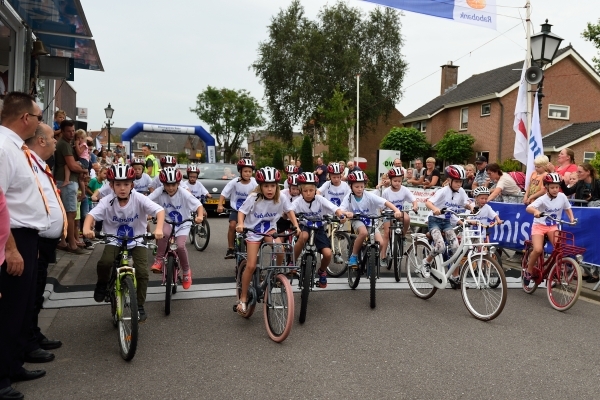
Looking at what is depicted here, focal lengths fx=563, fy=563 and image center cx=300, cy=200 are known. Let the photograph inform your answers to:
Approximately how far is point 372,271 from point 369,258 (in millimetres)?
209

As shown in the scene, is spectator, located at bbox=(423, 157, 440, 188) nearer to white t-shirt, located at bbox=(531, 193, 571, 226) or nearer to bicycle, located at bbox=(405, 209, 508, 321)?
white t-shirt, located at bbox=(531, 193, 571, 226)

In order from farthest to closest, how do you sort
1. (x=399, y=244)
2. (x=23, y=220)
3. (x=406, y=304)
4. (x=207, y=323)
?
1. (x=399, y=244)
2. (x=406, y=304)
3. (x=207, y=323)
4. (x=23, y=220)

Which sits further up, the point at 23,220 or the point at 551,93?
the point at 551,93

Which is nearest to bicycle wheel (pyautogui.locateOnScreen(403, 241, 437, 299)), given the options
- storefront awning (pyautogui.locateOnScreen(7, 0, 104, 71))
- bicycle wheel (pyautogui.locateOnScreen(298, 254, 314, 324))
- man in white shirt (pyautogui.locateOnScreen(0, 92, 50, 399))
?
bicycle wheel (pyautogui.locateOnScreen(298, 254, 314, 324))

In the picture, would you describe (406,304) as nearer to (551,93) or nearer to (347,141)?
(551,93)

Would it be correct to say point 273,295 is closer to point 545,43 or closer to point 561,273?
point 561,273

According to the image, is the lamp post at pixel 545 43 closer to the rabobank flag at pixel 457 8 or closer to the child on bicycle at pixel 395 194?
the rabobank flag at pixel 457 8

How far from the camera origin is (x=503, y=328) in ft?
20.7

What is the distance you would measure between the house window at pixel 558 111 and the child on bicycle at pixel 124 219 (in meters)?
35.1

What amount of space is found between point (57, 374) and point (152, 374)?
79cm

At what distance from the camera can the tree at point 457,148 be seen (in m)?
36.3

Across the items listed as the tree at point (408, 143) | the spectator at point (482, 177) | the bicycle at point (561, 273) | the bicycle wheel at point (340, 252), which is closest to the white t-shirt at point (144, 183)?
the bicycle wheel at point (340, 252)

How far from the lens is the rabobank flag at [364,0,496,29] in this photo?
36.6ft

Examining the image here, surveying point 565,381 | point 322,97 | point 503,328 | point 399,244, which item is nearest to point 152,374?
point 565,381
